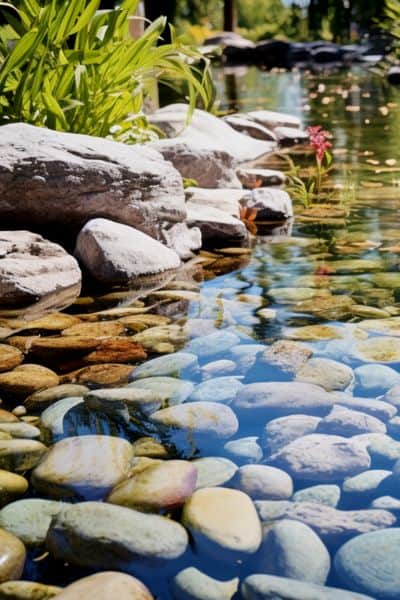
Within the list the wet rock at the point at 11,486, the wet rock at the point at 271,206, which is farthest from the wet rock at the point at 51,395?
the wet rock at the point at 271,206

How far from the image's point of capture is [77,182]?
3311 millimetres

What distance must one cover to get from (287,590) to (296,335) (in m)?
1.29

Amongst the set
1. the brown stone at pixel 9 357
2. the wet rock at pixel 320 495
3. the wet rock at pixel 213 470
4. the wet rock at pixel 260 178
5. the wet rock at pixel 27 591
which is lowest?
the wet rock at pixel 260 178

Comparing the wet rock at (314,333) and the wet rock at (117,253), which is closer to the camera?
the wet rock at (314,333)

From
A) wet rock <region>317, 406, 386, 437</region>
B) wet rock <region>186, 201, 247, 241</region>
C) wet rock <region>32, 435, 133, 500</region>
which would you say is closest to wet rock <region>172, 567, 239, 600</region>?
wet rock <region>32, 435, 133, 500</region>

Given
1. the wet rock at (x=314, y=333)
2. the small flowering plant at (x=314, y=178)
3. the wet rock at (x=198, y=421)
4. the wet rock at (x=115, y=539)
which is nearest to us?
the wet rock at (x=115, y=539)

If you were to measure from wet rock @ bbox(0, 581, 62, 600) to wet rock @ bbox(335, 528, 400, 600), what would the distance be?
0.47 metres

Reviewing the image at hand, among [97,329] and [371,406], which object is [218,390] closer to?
[371,406]

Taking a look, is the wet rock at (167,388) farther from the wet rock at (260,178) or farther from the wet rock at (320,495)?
the wet rock at (260,178)

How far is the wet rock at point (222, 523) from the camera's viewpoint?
1447 mm

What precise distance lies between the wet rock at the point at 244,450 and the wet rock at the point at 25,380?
1.95ft

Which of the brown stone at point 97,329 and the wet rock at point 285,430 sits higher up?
the wet rock at point 285,430

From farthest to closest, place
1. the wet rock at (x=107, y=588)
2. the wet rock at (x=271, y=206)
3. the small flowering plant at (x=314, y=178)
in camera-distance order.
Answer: the small flowering plant at (x=314, y=178)
the wet rock at (x=271, y=206)
the wet rock at (x=107, y=588)

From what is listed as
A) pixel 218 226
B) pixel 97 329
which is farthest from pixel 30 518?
pixel 218 226
